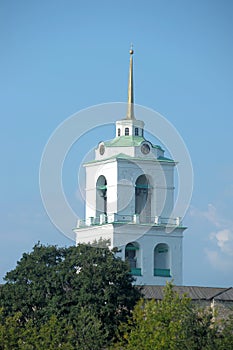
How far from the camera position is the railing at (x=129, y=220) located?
103688mm

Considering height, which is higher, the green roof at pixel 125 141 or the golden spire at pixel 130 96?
the golden spire at pixel 130 96

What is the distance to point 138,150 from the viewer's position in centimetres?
10544

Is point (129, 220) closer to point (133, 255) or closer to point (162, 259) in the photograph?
point (133, 255)

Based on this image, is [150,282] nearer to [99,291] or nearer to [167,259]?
[167,259]

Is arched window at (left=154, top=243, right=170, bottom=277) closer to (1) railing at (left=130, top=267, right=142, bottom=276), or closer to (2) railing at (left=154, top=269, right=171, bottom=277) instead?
→ (2) railing at (left=154, top=269, right=171, bottom=277)

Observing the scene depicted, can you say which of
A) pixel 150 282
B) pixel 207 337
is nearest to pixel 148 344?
pixel 207 337

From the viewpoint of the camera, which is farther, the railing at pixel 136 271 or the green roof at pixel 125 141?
the green roof at pixel 125 141

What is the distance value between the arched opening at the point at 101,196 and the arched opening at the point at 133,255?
2492mm

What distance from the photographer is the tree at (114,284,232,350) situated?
74.7 m

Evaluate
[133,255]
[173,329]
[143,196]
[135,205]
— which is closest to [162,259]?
[133,255]

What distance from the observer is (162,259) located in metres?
106

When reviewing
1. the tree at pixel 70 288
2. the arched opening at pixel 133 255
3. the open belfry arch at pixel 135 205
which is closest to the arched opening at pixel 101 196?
the open belfry arch at pixel 135 205

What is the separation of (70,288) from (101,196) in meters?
20.8

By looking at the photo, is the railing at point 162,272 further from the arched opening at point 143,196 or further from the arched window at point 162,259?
the arched opening at point 143,196
